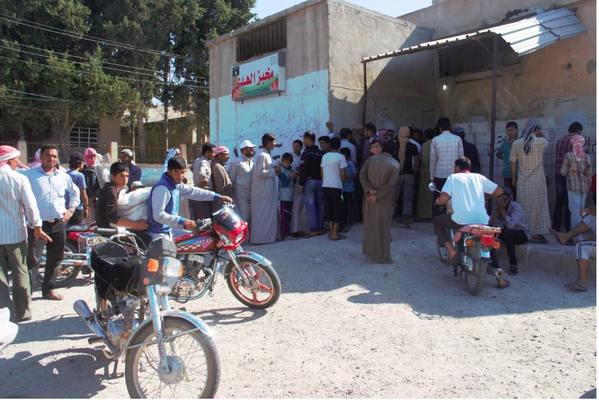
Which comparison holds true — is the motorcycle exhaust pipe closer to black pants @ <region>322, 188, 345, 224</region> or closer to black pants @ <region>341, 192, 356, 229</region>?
black pants @ <region>322, 188, 345, 224</region>

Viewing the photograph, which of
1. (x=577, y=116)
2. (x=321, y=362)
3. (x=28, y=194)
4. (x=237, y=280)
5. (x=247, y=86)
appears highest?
(x=247, y=86)

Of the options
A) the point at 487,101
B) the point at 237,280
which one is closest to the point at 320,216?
the point at 237,280

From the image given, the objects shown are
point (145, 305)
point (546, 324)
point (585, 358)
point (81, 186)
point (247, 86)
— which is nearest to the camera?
point (145, 305)

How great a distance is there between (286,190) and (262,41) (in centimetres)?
420

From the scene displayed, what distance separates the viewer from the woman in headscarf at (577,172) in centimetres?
668

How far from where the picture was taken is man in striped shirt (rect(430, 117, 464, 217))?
24.0ft

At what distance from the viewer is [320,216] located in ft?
28.1

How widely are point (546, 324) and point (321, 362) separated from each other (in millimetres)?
2371

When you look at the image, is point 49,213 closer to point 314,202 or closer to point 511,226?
point 314,202

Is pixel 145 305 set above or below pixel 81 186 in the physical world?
below

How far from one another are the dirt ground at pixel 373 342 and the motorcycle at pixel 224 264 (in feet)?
0.82

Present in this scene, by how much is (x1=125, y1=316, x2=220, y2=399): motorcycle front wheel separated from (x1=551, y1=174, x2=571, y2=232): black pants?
6.32 meters

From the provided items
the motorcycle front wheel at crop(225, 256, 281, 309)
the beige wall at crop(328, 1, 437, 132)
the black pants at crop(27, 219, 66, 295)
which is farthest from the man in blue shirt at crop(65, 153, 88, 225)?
the beige wall at crop(328, 1, 437, 132)

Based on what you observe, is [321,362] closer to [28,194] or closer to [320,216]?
[28,194]
